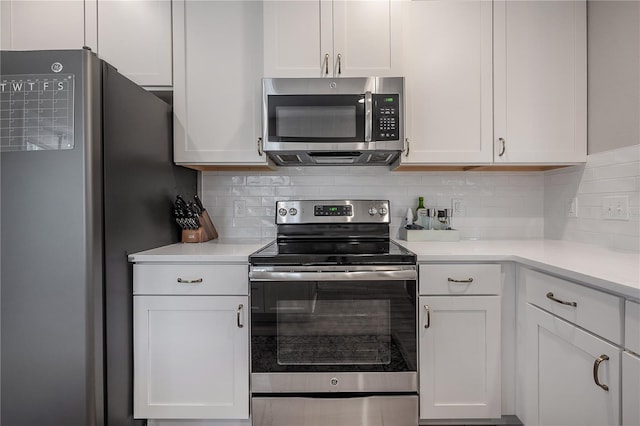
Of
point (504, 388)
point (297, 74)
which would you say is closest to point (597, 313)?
point (504, 388)

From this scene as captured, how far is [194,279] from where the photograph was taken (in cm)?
155

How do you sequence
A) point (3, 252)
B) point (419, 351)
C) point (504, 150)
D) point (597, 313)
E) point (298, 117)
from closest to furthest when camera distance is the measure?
point (597, 313) → point (3, 252) → point (419, 351) → point (298, 117) → point (504, 150)

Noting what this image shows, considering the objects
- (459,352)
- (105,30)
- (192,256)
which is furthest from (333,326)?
Answer: (105,30)

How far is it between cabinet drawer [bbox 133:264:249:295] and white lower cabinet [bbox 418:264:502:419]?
2.74 feet

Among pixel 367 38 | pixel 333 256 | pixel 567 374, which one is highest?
pixel 367 38

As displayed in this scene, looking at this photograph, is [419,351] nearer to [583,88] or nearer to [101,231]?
[101,231]

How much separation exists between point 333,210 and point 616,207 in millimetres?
1408

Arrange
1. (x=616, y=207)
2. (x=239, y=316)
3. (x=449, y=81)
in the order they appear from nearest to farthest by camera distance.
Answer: (x=239, y=316)
(x=616, y=207)
(x=449, y=81)

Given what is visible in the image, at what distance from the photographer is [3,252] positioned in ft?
4.17

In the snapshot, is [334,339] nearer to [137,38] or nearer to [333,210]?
[333,210]

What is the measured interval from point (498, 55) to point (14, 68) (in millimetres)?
2208

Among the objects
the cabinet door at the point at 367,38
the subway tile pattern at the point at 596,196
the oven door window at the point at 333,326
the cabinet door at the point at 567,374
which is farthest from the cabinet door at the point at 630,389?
the cabinet door at the point at 367,38

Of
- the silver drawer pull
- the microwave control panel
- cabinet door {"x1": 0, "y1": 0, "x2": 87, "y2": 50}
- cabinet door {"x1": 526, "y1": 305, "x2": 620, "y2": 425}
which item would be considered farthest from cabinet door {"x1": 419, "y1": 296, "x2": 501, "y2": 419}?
cabinet door {"x1": 0, "y1": 0, "x2": 87, "y2": 50}

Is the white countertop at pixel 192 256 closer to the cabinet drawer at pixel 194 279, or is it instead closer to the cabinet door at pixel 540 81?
the cabinet drawer at pixel 194 279
